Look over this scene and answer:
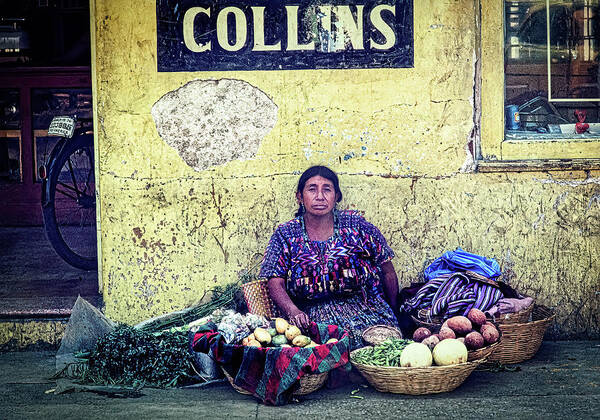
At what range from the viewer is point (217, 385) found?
4328mm

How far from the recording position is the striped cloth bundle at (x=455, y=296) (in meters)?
4.55

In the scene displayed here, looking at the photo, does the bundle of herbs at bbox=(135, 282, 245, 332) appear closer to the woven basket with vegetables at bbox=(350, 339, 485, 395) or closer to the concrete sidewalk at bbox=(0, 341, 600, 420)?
the concrete sidewalk at bbox=(0, 341, 600, 420)

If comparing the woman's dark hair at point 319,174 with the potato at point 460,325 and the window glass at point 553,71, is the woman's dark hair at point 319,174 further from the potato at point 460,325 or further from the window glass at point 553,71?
the window glass at point 553,71

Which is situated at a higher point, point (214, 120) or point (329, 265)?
point (214, 120)

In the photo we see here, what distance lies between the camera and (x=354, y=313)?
4.65 metres

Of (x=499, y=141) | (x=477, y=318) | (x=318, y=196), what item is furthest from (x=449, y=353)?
(x=499, y=141)

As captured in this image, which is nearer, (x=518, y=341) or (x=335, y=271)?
(x=518, y=341)

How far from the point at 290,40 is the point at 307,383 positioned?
254cm

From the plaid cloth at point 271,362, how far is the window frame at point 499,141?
6.47ft

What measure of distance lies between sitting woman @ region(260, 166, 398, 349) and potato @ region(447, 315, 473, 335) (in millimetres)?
511

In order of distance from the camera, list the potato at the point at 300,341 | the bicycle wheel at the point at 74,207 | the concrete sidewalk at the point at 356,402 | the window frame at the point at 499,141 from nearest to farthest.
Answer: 1. the concrete sidewalk at the point at 356,402
2. the potato at the point at 300,341
3. the window frame at the point at 499,141
4. the bicycle wheel at the point at 74,207

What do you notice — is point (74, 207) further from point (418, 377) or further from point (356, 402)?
point (418, 377)

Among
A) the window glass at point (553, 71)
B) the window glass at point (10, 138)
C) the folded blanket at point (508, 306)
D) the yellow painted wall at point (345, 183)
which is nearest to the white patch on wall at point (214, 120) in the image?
the yellow painted wall at point (345, 183)

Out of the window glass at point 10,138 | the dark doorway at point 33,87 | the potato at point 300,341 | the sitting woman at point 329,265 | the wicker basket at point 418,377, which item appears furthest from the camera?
the window glass at point 10,138
